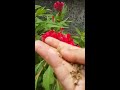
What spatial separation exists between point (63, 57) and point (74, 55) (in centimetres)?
5

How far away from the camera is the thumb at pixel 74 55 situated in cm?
264

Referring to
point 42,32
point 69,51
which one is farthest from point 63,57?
point 42,32

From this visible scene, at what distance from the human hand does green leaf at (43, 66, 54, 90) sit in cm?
2

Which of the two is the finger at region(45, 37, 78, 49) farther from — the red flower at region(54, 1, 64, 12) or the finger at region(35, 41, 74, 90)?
the red flower at region(54, 1, 64, 12)

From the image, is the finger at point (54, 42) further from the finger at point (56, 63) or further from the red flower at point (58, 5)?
the red flower at point (58, 5)

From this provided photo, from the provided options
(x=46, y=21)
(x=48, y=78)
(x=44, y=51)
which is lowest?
(x=48, y=78)

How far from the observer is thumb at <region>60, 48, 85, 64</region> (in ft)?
8.66

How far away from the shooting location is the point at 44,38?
8.95ft

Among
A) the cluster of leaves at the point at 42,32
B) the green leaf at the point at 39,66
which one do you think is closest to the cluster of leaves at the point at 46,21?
the cluster of leaves at the point at 42,32

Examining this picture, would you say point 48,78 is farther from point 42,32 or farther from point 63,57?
point 42,32

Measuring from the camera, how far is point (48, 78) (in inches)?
106
